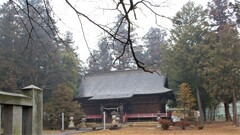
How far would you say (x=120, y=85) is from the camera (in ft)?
111

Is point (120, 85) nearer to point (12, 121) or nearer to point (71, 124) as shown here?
point (71, 124)

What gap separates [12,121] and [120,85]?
31.7 meters

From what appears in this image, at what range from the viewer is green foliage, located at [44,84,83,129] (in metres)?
26.7

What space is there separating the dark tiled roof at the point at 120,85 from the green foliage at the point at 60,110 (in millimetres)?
4583

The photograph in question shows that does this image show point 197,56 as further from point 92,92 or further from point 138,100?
point 92,92

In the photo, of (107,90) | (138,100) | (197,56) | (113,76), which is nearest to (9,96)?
(197,56)

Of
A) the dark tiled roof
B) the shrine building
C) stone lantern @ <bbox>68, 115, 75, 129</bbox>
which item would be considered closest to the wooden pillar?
stone lantern @ <bbox>68, 115, 75, 129</bbox>

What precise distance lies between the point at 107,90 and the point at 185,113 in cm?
995

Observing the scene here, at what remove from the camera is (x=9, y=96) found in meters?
2.15

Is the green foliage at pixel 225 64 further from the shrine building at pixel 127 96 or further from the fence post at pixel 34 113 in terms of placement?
the fence post at pixel 34 113

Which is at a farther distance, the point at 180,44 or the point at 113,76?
the point at 113,76

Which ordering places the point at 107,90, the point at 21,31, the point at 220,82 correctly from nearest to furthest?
1. the point at 220,82
2. the point at 21,31
3. the point at 107,90

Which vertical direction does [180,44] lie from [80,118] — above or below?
above

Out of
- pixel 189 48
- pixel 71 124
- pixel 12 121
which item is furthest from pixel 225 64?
pixel 12 121
